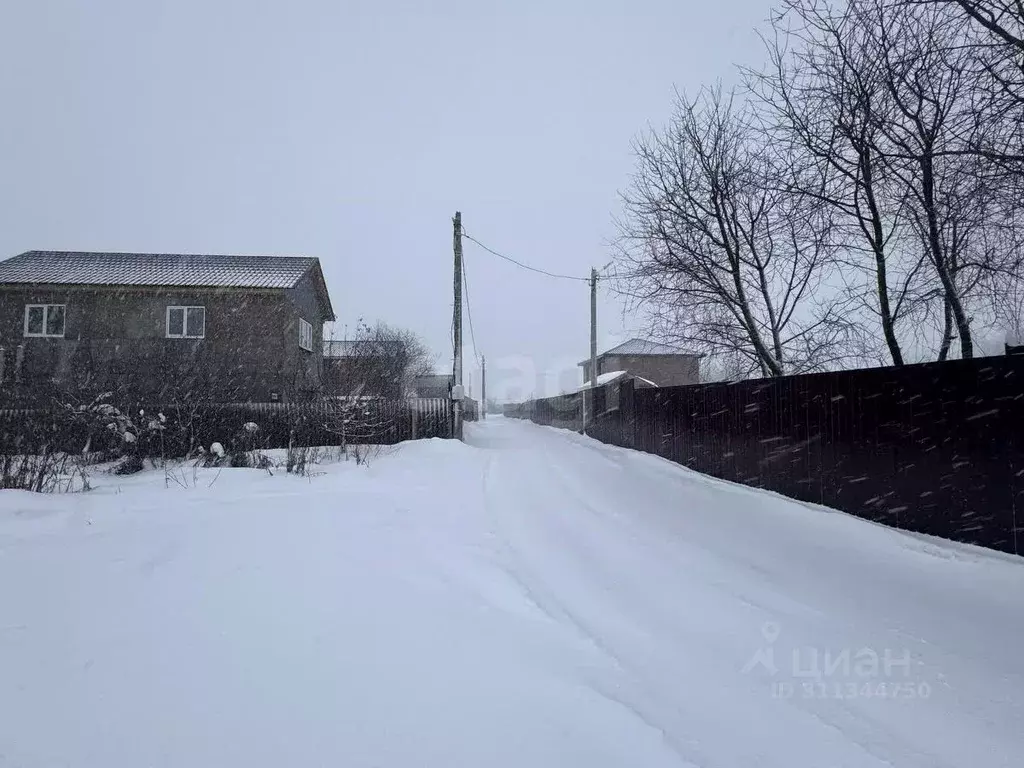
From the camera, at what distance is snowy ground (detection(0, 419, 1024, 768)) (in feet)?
7.59

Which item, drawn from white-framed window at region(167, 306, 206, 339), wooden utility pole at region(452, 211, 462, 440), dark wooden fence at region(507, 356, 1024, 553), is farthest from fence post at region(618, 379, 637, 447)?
white-framed window at region(167, 306, 206, 339)

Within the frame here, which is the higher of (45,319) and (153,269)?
(153,269)

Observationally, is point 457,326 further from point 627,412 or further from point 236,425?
point 236,425

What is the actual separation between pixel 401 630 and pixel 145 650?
1240mm

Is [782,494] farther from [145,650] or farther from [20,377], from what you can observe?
[20,377]

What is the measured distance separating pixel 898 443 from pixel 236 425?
12.3 m

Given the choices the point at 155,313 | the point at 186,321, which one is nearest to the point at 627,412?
the point at 186,321

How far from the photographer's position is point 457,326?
52.5 ft

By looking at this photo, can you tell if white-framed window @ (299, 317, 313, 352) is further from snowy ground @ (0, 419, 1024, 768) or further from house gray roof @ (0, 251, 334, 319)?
snowy ground @ (0, 419, 1024, 768)

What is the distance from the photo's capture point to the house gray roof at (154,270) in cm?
1862

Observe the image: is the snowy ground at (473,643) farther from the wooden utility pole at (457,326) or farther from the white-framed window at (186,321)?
the white-framed window at (186,321)

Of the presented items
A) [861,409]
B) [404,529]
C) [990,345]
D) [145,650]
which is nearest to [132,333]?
[404,529]

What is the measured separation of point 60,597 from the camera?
3.00 metres

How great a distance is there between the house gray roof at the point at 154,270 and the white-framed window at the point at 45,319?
2.69 ft
